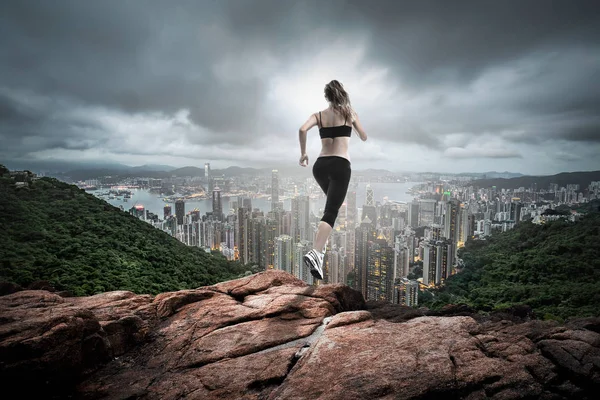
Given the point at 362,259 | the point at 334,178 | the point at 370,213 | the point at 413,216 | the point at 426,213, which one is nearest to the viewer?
the point at 334,178

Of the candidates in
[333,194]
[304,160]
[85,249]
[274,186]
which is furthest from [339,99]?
[85,249]

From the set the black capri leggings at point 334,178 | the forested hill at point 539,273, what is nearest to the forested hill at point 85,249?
the black capri leggings at point 334,178

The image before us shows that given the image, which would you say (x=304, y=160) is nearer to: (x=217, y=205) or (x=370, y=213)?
(x=370, y=213)

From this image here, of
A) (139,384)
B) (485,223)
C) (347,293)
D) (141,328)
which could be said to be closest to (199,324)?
(141,328)

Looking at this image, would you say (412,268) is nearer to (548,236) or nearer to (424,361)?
(548,236)

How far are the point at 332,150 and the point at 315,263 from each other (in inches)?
65.0

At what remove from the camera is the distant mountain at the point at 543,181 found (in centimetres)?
714

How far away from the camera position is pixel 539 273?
7852mm

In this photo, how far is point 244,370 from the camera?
7.77 ft

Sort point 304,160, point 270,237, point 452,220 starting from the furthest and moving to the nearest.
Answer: point 452,220
point 270,237
point 304,160

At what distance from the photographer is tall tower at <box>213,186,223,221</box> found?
12492 millimetres

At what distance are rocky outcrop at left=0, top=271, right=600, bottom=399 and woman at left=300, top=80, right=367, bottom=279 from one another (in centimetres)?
95

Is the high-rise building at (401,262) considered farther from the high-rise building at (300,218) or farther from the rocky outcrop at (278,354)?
the rocky outcrop at (278,354)

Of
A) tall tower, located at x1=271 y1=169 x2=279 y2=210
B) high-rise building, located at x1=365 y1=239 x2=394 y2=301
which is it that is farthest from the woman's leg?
high-rise building, located at x1=365 y1=239 x2=394 y2=301
